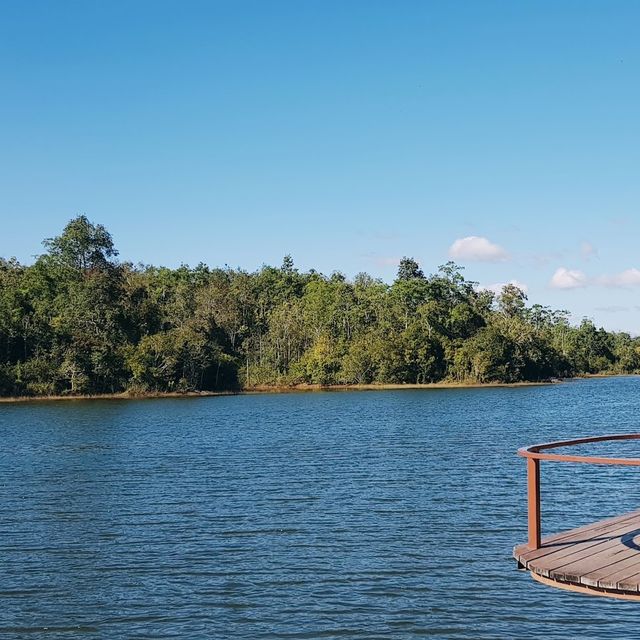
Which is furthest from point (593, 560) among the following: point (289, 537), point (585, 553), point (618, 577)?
point (289, 537)

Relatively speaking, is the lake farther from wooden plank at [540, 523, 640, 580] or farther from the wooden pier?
wooden plank at [540, 523, 640, 580]

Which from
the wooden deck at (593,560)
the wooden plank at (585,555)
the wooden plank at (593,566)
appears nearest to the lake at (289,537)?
the wooden deck at (593,560)

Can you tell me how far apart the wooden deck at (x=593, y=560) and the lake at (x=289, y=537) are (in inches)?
124

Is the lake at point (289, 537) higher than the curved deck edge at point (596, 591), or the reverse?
the curved deck edge at point (596, 591)

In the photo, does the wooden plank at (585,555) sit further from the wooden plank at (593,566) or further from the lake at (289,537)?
the lake at (289,537)

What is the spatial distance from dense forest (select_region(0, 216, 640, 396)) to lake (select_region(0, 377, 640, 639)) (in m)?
60.6

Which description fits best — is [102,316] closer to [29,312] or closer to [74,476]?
[29,312]

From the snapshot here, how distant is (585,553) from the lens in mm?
10516

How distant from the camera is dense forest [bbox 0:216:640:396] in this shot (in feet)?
340

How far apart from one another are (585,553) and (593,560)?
1.29ft

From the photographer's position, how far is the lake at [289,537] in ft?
48.8

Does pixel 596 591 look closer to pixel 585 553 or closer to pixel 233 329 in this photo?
pixel 585 553

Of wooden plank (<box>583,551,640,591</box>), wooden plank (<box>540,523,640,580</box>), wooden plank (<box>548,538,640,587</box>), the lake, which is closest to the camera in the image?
wooden plank (<box>583,551,640,591</box>)

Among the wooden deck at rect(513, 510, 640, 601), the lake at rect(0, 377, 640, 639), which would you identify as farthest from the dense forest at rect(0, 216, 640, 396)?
the wooden deck at rect(513, 510, 640, 601)
